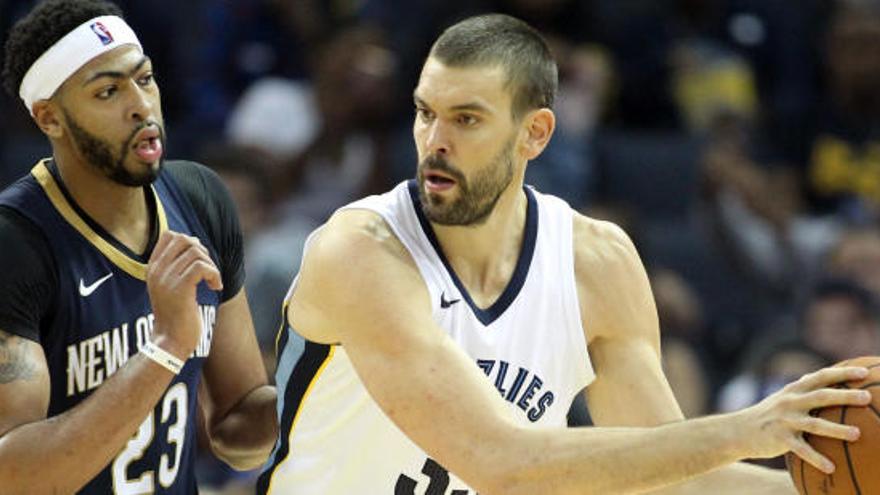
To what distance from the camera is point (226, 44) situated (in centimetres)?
1041

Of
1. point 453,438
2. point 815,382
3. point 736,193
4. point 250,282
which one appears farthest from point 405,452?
point 736,193

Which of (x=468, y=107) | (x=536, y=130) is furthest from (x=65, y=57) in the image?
(x=536, y=130)

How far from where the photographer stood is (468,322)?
483 cm

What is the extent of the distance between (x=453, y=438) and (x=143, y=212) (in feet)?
3.98

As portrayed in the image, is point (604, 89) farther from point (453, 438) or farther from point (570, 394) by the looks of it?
point (453, 438)

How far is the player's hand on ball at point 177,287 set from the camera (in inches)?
177

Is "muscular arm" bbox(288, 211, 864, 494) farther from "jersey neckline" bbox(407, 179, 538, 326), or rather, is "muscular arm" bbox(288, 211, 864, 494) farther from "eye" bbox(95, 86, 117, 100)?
"eye" bbox(95, 86, 117, 100)

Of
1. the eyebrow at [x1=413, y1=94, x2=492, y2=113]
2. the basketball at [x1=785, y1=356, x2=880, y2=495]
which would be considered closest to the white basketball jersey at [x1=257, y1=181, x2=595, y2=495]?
the eyebrow at [x1=413, y1=94, x2=492, y2=113]

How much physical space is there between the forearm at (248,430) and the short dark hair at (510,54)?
125cm

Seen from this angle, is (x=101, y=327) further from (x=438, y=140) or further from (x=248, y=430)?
(x=438, y=140)

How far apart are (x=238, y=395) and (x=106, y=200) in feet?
2.81

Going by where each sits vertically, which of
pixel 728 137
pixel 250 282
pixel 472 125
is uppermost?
pixel 472 125

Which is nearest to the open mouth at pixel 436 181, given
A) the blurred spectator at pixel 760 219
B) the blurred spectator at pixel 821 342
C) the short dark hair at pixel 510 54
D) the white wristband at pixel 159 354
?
the short dark hair at pixel 510 54

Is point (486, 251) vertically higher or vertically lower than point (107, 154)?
lower
